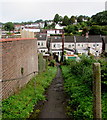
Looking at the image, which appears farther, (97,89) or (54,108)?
(54,108)

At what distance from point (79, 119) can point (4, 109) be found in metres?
2.65

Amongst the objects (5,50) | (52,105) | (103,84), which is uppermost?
(5,50)

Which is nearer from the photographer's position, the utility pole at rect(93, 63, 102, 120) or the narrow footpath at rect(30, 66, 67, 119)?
the utility pole at rect(93, 63, 102, 120)

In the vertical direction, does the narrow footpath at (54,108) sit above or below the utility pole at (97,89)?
below

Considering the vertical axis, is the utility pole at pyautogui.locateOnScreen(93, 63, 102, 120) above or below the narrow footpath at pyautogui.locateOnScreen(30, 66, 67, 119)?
above

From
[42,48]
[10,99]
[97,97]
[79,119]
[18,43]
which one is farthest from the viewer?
[42,48]

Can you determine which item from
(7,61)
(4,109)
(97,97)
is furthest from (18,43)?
(97,97)

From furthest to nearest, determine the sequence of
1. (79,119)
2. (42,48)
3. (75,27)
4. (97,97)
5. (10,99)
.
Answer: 1. (75,27)
2. (42,48)
3. (10,99)
4. (79,119)
5. (97,97)

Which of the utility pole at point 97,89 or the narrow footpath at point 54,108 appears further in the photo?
the narrow footpath at point 54,108

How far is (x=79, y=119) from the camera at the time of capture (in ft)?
21.1

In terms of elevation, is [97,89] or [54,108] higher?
[97,89]

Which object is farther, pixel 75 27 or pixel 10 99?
pixel 75 27

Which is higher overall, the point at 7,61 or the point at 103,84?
the point at 7,61

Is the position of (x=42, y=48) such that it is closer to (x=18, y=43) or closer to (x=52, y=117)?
(x=18, y=43)
